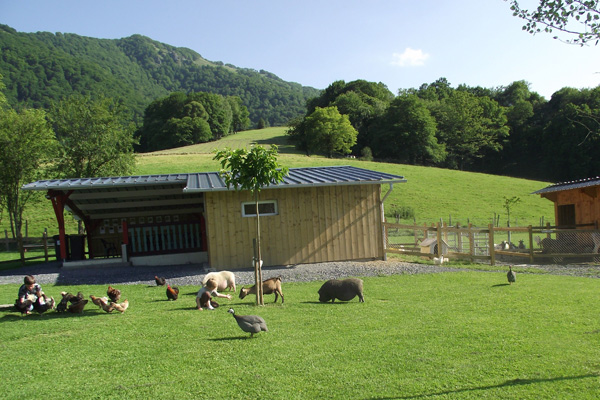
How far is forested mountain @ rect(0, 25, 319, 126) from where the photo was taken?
302 feet

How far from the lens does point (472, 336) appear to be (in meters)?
6.34

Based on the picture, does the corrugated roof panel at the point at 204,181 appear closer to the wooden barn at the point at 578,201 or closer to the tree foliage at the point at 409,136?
the wooden barn at the point at 578,201

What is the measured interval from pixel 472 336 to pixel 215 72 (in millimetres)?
194584

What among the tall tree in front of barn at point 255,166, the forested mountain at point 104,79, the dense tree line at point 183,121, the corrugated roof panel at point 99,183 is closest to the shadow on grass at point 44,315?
the tall tree in front of barn at point 255,166

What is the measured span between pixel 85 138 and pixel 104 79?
94.3 meters

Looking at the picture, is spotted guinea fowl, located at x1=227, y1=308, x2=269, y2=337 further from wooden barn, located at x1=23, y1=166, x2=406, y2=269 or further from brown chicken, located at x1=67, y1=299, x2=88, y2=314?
wooden barn, located at x1=23, y1=166, x2=406, y2=269

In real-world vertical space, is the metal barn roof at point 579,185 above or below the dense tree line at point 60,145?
below

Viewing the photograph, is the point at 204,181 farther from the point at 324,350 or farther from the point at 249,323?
the point at 324,350

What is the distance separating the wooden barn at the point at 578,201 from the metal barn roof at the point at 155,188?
799 cm

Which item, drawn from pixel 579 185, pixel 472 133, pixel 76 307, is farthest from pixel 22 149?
pixel 472 133

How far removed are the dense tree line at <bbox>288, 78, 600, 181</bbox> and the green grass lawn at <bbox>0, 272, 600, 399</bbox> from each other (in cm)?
6259

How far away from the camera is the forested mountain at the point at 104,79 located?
302 feet

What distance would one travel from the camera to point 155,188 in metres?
17.5

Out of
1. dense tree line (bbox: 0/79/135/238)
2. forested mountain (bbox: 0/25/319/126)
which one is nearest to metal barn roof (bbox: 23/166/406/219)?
dense tree line (bbox: 0/79/135/238)
